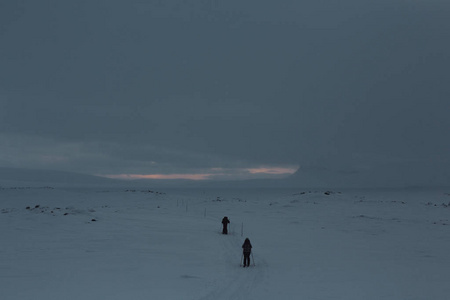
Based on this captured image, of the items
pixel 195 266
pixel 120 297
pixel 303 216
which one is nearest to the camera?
pixel 120 297

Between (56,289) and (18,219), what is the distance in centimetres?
2196

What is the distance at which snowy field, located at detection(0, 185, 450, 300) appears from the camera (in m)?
14.3

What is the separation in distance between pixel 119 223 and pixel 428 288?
24458 millimetres

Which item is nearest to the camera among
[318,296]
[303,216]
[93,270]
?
[318,296]

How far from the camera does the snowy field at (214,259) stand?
14.3 m

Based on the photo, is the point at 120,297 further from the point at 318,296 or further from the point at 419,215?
the point at 419,215

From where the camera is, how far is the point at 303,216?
43844 millimetres

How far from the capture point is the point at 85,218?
1351 inches

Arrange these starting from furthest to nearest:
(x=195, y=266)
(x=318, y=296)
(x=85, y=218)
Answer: (x=85, y=218)
(x=195, y=266)
(x=318, y=296)

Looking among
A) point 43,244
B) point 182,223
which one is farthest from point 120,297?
point 182,223

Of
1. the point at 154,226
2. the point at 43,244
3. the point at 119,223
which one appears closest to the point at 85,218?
the point at 119,223

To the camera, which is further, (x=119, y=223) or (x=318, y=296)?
(x=119, y=223)

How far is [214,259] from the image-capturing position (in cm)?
2053

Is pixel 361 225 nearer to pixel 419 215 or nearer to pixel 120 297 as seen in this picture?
pixel 419 215
